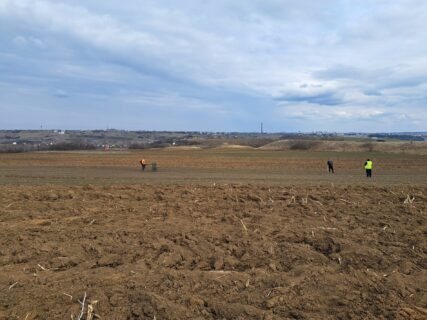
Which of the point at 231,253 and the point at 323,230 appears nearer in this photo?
the point at 231,253

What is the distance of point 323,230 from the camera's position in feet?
32.7

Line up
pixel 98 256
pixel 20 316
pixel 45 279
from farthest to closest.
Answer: pixel 98 256 < pixel 45 279 < pixel 20 316

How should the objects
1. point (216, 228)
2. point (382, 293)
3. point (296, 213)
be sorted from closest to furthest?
point (382, 293) → point (216, 228) → point (296, 213)

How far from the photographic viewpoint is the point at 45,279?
22.4 ft

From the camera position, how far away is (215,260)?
316 inches

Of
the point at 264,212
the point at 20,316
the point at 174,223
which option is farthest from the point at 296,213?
the point at 20,316

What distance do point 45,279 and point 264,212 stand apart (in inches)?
279

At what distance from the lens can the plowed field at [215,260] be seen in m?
5.81

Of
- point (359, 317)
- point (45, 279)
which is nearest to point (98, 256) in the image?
point (45, 279)

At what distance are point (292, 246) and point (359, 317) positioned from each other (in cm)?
306

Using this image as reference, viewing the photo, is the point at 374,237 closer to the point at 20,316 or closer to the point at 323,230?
the point at 323,230

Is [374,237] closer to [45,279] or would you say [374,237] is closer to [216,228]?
[216,228]

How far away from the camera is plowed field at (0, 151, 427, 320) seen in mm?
5812

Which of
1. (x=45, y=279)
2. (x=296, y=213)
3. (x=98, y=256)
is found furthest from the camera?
(x=296, y=213)
